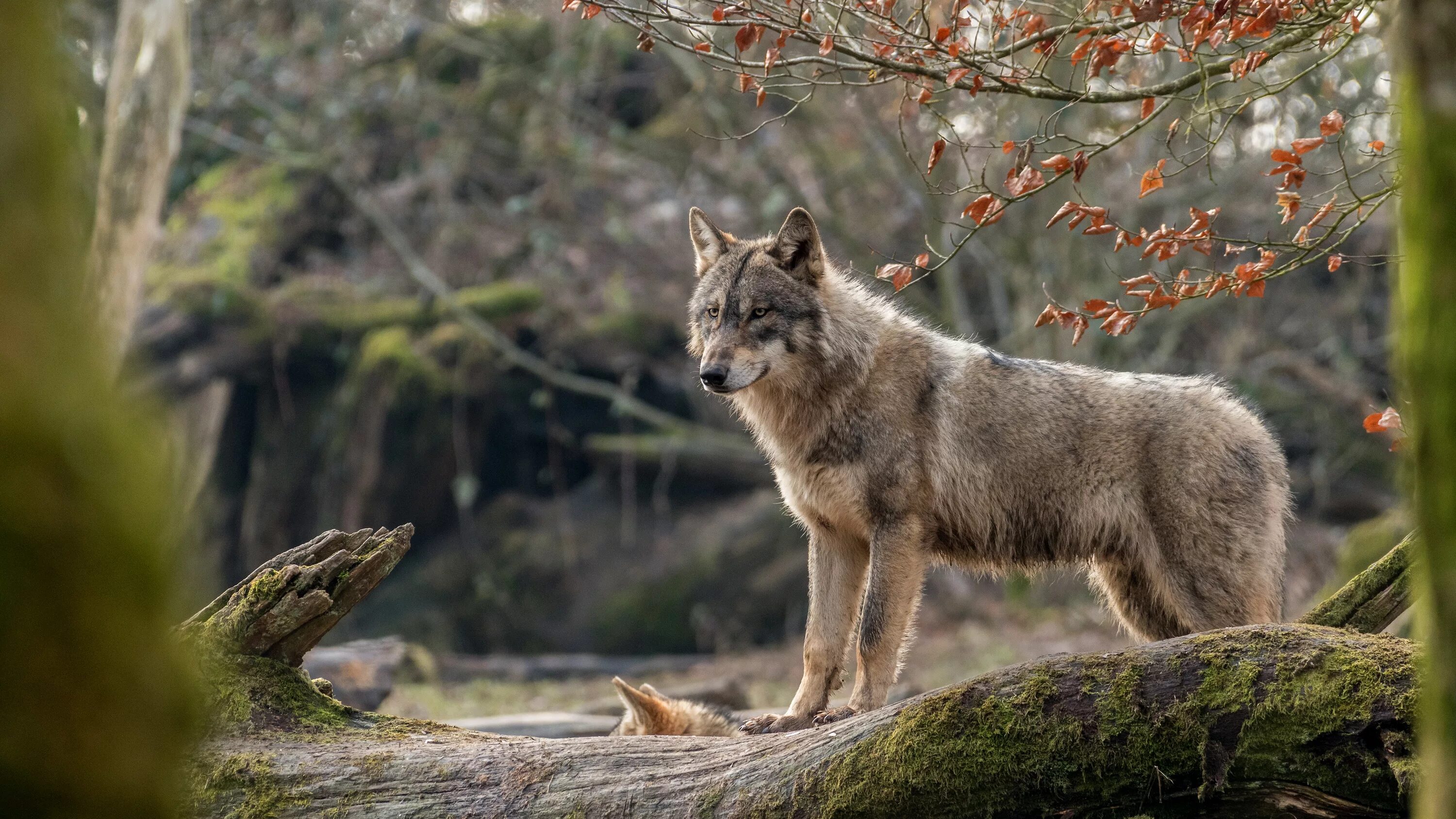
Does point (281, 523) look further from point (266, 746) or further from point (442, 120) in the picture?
point (266, 746)

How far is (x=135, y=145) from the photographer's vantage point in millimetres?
11859

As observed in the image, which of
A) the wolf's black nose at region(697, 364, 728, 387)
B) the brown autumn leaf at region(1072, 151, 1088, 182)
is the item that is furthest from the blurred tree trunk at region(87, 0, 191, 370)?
the brown autumn leaf at region(1072, 151, 1088, 182)

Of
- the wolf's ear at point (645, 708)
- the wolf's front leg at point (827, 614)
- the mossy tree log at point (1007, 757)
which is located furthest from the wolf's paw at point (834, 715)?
the wolf's ear at point (645, 708)

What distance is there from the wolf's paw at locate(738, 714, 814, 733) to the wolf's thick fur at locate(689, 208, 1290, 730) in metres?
0.15

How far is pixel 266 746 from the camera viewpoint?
4.29 m

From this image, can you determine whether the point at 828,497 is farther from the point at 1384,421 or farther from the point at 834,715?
the point at 1384,421

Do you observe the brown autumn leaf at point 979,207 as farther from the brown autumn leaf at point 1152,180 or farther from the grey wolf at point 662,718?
the grey wolf at point 662,718

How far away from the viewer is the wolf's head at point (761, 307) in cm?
604

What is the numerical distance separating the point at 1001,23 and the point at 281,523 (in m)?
14.3

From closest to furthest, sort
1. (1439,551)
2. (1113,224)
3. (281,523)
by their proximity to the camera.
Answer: (1439,551)
(1113,224)
(281,523)

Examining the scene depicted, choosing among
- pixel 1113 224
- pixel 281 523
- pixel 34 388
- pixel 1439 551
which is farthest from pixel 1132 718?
pixel 281 523

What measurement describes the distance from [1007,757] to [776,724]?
2.27 m

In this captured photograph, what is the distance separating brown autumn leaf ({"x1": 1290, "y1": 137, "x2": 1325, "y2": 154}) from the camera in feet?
13.8

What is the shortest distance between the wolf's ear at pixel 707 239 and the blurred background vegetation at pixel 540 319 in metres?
8.28
